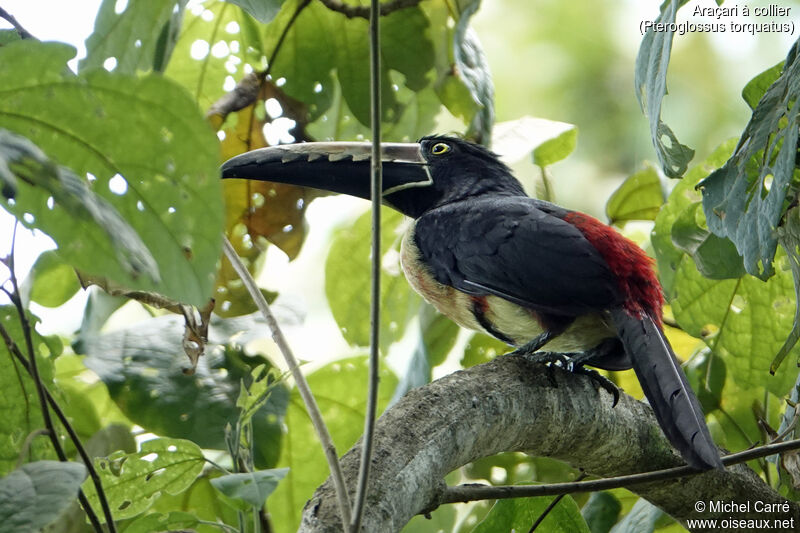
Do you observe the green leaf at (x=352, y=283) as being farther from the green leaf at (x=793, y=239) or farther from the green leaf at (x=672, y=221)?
the green leaf at (x=793, y=239)

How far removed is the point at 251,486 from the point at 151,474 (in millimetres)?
444

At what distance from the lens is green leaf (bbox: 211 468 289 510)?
138 centimetres

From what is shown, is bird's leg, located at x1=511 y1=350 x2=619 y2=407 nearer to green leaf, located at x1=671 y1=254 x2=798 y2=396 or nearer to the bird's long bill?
green leaf, located at x1=671 y1=254 x2=798 y2=396

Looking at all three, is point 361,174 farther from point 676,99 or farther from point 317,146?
point 676,99

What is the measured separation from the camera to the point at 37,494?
3.10ft

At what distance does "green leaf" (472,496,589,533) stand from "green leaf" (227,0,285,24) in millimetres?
1095

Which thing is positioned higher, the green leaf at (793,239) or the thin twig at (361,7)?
the thin twig at (361,7)

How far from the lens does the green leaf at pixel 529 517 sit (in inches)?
75.5

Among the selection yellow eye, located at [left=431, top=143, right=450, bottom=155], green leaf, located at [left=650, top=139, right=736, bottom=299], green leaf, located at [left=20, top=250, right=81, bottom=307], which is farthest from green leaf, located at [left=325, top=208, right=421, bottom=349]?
green leaf, located at [left=650, top=139, right=736, bottom=299]

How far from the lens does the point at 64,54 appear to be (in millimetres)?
1042

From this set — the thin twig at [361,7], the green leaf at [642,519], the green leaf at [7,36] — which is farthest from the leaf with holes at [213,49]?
the green leaf at [642,519]

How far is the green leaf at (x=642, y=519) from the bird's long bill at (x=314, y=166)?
39.5 inches

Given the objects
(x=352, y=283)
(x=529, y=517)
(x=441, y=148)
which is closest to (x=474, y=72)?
(x=441, y=148)

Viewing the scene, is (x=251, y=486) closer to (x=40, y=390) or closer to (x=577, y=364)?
(x=40, y=390)
